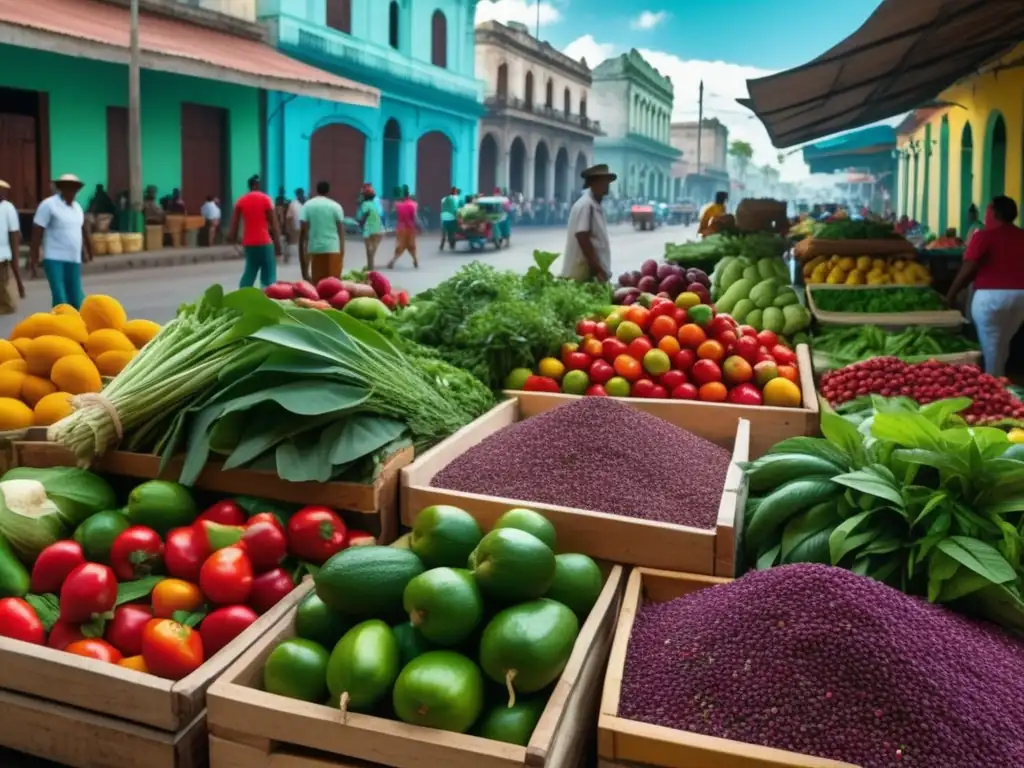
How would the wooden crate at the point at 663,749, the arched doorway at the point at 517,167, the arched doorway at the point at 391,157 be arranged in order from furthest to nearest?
1. the arched doorway at the point at 517,167
2. the arched doorway at the point at 391,157
3. the wooden crate at the point at 663,749

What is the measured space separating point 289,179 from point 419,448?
2135cm

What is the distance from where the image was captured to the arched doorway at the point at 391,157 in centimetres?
2856

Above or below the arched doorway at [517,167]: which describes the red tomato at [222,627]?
below

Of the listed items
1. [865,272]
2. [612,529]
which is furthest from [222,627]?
[865,272]

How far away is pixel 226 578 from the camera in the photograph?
2.36 m

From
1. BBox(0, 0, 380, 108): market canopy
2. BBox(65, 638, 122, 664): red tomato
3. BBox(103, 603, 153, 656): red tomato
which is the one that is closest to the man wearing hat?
BBox(103, 603, 153, 656): red tomato

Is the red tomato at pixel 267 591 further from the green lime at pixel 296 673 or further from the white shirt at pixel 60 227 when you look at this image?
the white shirt at pixel 60 227

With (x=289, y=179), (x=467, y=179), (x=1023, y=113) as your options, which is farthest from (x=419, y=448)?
(x=467, y=179)

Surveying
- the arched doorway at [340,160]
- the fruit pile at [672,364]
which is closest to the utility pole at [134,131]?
the arched doorway at [340,160]

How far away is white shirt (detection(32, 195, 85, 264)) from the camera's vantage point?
9273 millimetres

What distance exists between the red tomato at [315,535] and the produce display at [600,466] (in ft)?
1.36

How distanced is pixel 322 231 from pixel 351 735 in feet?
33.8

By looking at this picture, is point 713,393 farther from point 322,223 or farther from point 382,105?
point 382,105

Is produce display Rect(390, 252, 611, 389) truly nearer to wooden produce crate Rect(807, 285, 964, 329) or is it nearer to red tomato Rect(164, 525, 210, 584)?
red tomato Rect(164, 525, 210, 584)
